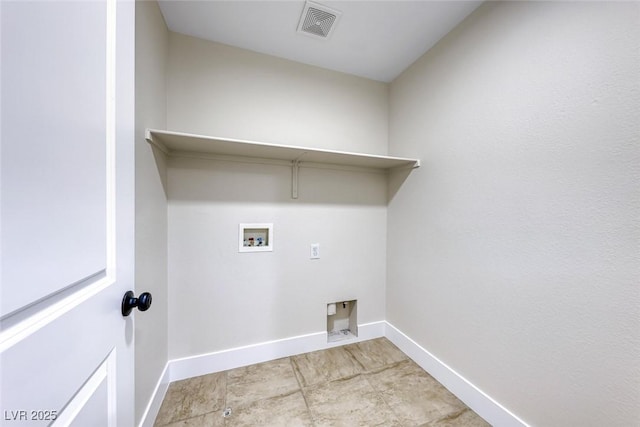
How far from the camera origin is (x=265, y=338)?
72.1 inches

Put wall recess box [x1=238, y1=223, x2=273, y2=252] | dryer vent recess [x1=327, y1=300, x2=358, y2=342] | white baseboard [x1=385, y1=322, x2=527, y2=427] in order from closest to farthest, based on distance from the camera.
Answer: white baseboard [x1=385, y1=322, x2=527, y2=427], wall recess box [x1=238, y1=223, x2=273, y2=252], dryer vent recess [x1=327, y1=300, x2=358, y2=342]

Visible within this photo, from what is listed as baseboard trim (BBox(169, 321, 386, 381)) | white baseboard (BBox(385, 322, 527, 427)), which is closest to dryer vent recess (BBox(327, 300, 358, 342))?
→ baseboard trim (BBox(169, 321, 386, 381))

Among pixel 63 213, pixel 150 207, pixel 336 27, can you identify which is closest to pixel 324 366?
pixel 150 207

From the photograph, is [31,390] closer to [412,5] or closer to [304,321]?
[304,321]

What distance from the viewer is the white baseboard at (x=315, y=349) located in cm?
129

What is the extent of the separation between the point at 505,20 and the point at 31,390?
2165mm

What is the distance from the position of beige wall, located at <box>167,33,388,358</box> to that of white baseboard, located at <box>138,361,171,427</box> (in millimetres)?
130

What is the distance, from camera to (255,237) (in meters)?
1.82

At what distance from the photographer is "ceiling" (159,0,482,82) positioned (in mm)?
1405

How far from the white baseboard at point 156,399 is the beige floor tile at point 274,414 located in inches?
15.6

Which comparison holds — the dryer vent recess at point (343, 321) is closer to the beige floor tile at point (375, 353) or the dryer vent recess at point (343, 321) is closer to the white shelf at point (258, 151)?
the beige floor tile at point (375, 353)

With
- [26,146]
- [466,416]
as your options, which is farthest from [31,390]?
[466,416]

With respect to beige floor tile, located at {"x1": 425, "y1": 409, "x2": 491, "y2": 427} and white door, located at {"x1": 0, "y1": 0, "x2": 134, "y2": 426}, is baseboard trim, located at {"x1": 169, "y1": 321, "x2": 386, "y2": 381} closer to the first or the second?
beige floor tile, located at {"x1": 425, "y1": 409, "x2": 491, "y2": 427}

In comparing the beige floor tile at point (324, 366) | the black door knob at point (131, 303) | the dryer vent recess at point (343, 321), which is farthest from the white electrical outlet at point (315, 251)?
the black door knob at point (131, 303)
